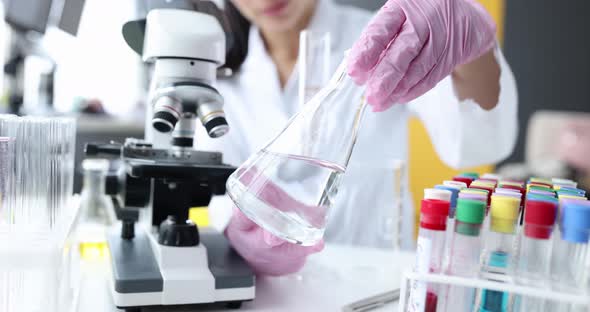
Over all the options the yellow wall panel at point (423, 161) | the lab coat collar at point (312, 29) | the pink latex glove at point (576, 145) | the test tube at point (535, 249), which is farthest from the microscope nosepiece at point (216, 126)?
the pink latex glove at point (576, 145)

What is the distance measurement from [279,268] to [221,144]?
585 mm

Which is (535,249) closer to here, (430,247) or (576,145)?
(430,247)

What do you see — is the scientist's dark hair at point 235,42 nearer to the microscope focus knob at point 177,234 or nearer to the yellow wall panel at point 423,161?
the microscope focus knob at point 177,234

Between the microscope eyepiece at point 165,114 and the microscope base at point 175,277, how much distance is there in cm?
20

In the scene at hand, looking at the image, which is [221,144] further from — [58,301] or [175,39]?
[58,301]

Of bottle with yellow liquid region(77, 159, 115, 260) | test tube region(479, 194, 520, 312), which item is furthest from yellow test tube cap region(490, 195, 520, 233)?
bottle with yellow liquid region(77, 159, 115, 260)

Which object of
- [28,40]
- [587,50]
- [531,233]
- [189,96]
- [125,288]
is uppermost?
[587,50]

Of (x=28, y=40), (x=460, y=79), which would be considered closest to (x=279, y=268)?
(x=460, y=79)

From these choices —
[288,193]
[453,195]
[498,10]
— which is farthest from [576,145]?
[288,193]

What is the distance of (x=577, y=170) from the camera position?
322cm

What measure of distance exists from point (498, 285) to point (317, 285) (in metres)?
0.43

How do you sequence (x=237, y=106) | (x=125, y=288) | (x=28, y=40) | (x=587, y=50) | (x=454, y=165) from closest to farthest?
(x=125, y=288) → (x=454, y=165) → (x=237, y=106) → (x=28, y=40) → (x=587, y=50)

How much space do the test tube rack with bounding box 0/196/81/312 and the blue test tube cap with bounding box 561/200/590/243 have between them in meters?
0.64

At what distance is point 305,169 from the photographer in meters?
0.73
